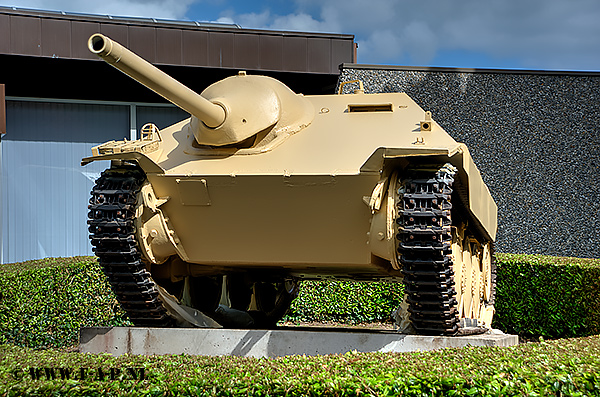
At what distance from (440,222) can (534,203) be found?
10019mm

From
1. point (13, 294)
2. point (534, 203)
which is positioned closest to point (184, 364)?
point (13, 294)

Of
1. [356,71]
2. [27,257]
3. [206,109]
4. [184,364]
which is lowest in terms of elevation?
[27,257]

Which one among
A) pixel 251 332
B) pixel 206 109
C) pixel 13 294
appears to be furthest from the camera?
pixel 13 294

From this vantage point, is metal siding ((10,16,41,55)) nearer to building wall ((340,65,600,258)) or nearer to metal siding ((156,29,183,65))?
metal siding ((156,29,183,65))

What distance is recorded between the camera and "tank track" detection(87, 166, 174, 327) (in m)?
7.34

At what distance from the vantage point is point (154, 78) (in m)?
6.50

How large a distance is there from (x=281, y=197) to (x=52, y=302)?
473cm

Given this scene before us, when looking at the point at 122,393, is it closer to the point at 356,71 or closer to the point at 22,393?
the point at 22,393

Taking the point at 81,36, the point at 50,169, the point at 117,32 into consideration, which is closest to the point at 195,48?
the point at 117,32

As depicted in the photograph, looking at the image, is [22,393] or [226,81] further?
[226,81]

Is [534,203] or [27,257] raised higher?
[534,203]

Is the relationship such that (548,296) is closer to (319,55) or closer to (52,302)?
(319,55)

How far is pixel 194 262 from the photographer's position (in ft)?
26.4

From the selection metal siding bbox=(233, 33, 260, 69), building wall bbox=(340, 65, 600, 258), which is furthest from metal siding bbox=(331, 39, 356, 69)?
metal siding bbox=(233, 33, 260, 69)
